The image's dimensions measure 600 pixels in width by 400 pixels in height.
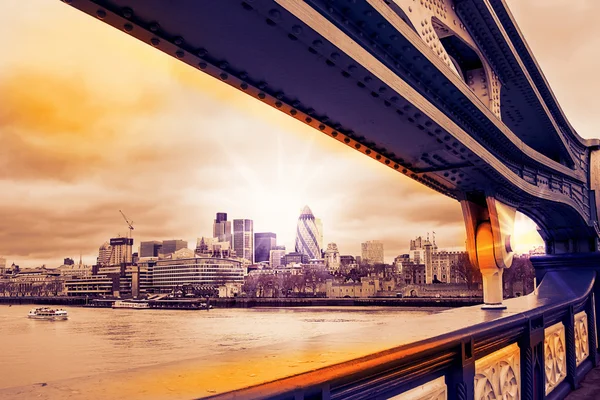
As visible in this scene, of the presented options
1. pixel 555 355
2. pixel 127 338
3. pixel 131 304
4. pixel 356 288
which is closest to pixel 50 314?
pixel 131 304


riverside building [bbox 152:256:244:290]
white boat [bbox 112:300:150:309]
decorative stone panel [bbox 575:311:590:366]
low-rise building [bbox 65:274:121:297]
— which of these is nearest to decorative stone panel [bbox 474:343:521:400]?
decorative stone panel [bbox 575:311:590:366]

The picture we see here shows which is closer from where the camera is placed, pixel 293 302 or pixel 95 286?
pixel 293 302

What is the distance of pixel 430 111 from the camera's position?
11.6 ft

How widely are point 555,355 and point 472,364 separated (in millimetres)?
3184

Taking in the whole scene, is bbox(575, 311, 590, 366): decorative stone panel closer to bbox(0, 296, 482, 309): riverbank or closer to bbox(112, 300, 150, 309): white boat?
bbox(0, 296, 482, 309): riverbank

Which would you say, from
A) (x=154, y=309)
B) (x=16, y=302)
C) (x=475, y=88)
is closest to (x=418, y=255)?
(x=154, y=309)

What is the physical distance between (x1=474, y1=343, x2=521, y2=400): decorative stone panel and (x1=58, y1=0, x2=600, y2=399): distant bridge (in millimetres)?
16

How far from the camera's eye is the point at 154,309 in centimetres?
11875

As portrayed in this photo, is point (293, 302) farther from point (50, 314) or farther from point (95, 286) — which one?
point (95, 286)

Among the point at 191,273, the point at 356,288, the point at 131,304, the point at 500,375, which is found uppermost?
the point at 500,375

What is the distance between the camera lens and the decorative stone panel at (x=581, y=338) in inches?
275

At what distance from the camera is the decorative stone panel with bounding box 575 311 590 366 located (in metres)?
6.99

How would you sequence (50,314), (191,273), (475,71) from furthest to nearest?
(191,273) → (50,314) → (475,71)

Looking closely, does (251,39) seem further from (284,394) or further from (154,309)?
(154,309)
